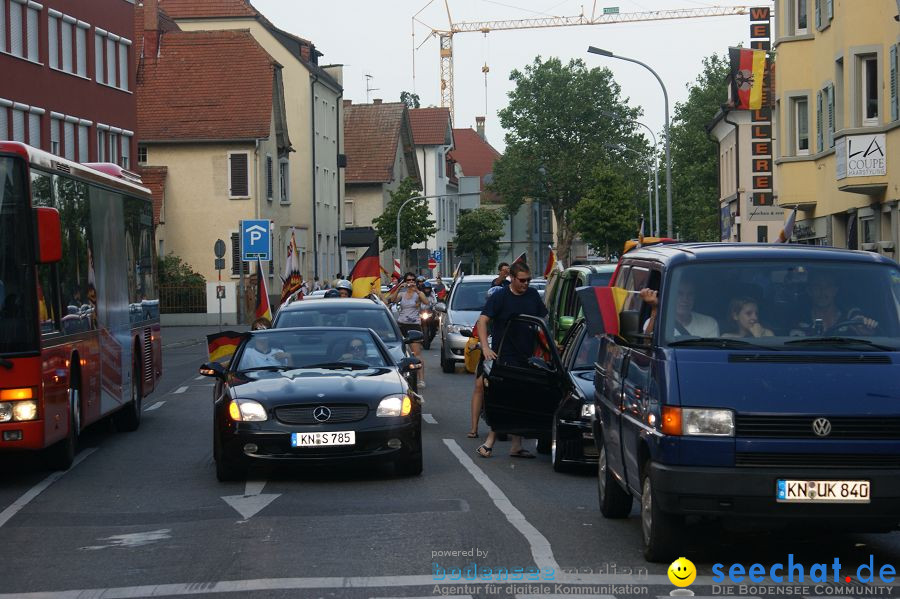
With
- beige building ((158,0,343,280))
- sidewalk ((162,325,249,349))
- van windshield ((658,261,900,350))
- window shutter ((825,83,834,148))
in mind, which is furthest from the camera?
beige building ((158,0,343,280))

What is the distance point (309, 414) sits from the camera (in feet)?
40.2

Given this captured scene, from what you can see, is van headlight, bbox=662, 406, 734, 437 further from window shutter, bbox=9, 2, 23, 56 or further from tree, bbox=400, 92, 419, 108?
tree, bbox=400, 92, 419, 108

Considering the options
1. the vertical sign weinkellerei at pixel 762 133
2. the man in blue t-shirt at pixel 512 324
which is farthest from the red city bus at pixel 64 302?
the vertical sign weinkellerei at pixel 762 133

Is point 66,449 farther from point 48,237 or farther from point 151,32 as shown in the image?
point 151,32

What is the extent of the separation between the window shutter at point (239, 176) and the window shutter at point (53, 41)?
662 inches

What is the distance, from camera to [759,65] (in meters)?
43.4

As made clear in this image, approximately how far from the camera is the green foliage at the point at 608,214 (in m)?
84.6

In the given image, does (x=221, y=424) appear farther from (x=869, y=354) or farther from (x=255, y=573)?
(x=869, y=354)

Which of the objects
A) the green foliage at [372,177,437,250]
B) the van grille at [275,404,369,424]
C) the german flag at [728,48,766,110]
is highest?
the german flag at [728,48,766,110]

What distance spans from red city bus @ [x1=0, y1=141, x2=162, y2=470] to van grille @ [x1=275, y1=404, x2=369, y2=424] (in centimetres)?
209

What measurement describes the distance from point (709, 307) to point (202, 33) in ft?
197

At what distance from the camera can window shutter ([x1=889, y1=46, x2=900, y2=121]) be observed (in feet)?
91.6

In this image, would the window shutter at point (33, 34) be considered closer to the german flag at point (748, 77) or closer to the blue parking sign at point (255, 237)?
the blue parking sign at point (255, 237)

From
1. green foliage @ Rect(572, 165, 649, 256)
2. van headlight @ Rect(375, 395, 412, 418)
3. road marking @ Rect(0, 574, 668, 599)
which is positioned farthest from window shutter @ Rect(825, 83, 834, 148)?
green foliage @ Rect(572, 165, 649, 256)
